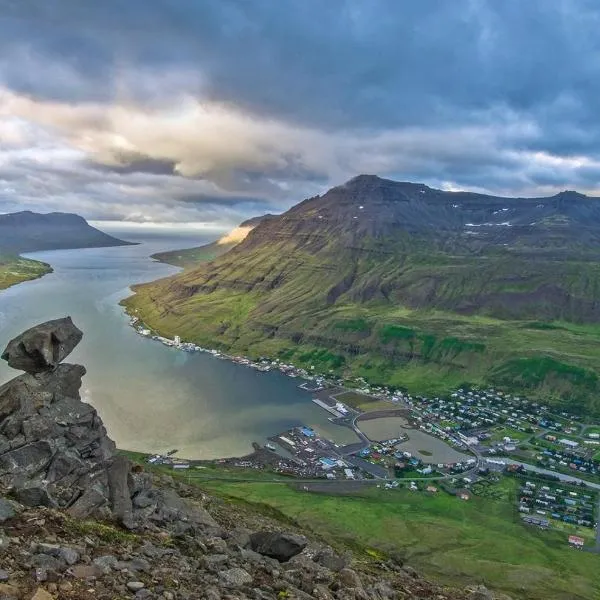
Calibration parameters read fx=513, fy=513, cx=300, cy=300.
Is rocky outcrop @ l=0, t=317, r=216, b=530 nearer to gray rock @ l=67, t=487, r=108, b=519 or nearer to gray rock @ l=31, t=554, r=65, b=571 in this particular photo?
gray rock @ l=67, t=487, r=108, b=519

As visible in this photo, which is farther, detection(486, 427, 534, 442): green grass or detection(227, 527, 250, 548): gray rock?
detection(486, 427, 534, 442): green grass

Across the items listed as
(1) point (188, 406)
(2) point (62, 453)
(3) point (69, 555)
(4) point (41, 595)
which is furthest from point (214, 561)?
(1) point (188, 406)

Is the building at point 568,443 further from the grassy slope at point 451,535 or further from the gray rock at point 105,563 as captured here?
the gray rock at point 105,563

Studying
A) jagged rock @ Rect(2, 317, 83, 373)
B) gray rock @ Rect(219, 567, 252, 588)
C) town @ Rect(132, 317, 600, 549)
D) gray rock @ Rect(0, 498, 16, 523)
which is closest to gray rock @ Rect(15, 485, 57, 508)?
gray rock @ Rect(0, 498, 16, 523)

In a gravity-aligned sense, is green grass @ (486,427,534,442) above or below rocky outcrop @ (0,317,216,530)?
below

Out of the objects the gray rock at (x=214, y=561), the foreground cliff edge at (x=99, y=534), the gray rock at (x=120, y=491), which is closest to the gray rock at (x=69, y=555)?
the foreground cliff edge at (x=99, y=534)

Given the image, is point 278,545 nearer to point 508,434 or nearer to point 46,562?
point 46,562

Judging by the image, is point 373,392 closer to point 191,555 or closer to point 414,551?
point 414,551
